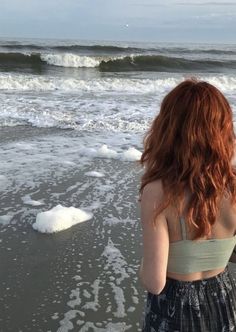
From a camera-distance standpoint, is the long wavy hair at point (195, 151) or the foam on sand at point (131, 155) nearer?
the long wavy hair at point (195, 151)

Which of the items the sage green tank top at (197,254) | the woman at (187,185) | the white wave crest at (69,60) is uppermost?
the woman at (187,185)

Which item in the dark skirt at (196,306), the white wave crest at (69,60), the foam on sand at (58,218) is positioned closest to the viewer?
the dark skirt at (196,306)

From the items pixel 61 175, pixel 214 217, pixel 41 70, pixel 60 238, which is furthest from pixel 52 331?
pixel 41 70

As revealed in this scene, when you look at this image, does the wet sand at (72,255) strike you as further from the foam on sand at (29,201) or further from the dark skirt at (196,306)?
the dark skirt at (196,306)

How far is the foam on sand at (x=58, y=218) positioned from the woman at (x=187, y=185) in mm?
2932

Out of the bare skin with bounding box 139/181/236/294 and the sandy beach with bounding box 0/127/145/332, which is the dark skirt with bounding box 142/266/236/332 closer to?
the bare skin with bounding box 139/181/236/294

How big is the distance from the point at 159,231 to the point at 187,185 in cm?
18

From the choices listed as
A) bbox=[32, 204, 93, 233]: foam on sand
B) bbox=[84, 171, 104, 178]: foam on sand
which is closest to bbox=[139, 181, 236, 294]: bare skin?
bbox=[32, 204, 93, 233]: foam on sand

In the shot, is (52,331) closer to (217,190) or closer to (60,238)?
(60,238)

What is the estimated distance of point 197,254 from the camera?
1.77 m

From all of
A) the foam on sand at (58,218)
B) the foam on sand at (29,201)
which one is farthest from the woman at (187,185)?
the foam on sand at (29,201)

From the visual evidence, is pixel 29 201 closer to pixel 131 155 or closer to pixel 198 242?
pixel 131 155

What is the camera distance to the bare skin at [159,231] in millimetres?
1676

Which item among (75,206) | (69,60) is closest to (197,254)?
(75,206)
